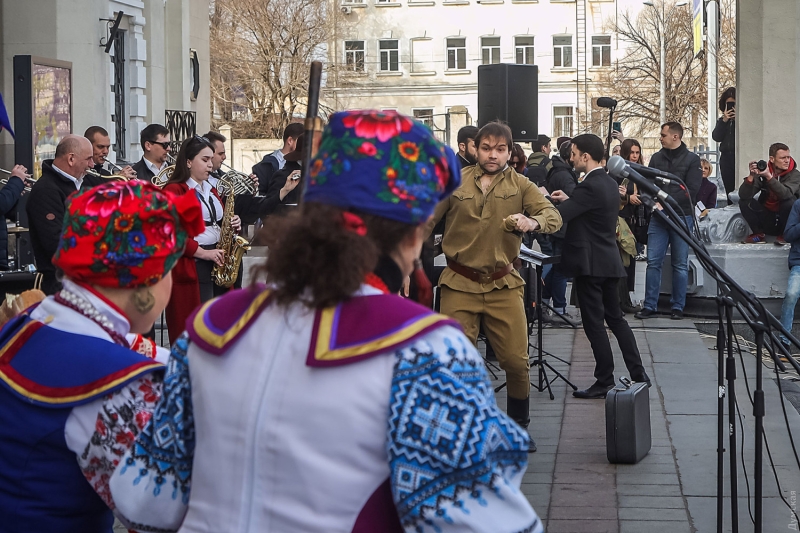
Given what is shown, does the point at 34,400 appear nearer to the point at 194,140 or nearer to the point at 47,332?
the point at 47,332

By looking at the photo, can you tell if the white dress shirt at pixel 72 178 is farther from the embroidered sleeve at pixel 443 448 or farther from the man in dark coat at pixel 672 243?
the embroidered sleeve at pixel 443 448

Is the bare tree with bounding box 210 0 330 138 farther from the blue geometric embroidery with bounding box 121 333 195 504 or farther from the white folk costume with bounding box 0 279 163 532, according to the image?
the blue geometric embroidery with bounding box 121 333 195 504

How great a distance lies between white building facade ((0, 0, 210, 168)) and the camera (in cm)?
1529

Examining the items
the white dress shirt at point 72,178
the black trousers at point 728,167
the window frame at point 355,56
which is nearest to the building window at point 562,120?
the window frame at point 355,56

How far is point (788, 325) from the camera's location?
1141 cm

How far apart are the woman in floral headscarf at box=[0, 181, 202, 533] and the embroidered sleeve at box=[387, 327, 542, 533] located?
2.90 ft

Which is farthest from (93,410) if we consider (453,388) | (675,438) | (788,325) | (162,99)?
(162,99)

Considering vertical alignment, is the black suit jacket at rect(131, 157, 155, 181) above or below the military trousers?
above

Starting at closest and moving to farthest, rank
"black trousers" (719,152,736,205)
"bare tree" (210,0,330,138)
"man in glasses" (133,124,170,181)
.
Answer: "man in glasses" (133,124,170,181) → "black trousers" (719,152,736,205) → "bare tree" (210,0,330,138)

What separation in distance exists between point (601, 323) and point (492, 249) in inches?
69.1

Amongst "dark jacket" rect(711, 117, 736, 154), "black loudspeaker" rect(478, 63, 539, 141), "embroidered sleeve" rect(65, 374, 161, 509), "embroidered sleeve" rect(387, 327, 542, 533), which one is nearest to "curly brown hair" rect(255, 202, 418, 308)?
"embroidered sleeve" rect(387, 327, 542, 533)

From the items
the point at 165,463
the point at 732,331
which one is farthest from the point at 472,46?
the point at 165,463

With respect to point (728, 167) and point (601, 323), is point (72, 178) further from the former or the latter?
point (728, 167)

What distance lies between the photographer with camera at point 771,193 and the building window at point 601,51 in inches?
1939
